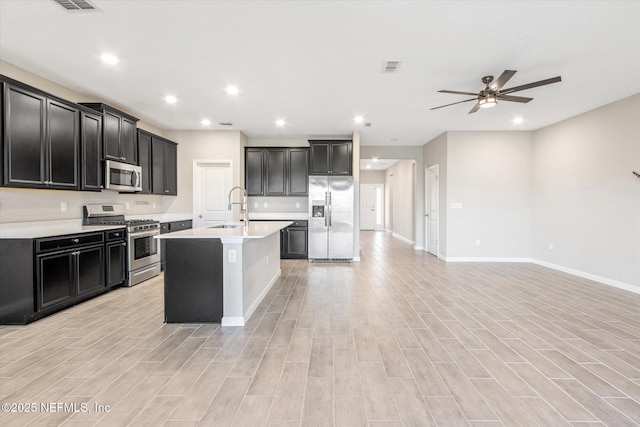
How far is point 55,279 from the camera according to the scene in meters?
3.26

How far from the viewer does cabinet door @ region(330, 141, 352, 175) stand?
21.3 ft

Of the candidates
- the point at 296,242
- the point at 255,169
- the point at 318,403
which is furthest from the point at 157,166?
the point at 318,403

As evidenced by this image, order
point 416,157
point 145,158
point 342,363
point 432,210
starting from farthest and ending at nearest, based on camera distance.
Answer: point 416,157, point 432,210, point 145,158, point 342,363

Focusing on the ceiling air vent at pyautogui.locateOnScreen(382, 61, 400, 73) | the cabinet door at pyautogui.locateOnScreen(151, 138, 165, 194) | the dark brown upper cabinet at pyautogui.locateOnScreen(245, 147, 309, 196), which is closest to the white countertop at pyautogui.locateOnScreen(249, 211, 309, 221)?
the dark brown upper cabinet at pyautogui.locateOnScreen(245, 147, 309, 196)

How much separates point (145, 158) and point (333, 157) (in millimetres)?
3582

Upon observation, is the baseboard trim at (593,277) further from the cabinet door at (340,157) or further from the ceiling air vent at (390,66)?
the ceiling air vent at (390,66)

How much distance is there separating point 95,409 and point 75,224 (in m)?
3.31

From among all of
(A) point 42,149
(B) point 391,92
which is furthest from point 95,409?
(B) point 391,92

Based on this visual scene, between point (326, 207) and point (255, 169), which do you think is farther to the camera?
point (255, 169)

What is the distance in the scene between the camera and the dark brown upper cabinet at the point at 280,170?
6.79m

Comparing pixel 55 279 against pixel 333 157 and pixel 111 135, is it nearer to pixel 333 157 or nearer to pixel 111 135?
pixel 111 135

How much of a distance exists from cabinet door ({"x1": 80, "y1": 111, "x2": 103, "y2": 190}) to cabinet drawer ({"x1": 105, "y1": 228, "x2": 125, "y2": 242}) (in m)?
0.64

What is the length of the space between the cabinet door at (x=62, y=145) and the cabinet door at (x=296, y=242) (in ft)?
12.5

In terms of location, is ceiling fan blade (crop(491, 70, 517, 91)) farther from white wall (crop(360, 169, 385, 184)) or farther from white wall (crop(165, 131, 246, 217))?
white wall (crop(360, 169, 385, 184))
